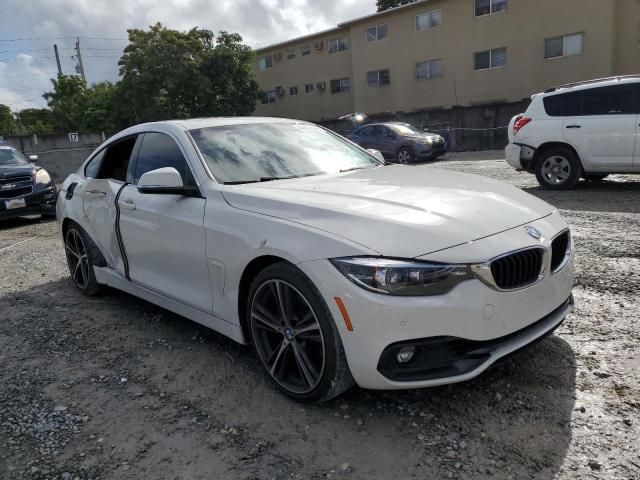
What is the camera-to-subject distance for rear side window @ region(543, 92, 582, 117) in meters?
8.59

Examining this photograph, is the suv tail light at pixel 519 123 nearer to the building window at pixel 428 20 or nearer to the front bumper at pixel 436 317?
the front bumper at pixel 436 317

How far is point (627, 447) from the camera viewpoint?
228 centimetres

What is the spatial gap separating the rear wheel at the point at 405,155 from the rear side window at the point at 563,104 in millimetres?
7538

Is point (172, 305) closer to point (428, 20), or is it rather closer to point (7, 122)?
point (428, 20)

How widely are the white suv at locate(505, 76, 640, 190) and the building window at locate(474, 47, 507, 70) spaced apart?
16.5m

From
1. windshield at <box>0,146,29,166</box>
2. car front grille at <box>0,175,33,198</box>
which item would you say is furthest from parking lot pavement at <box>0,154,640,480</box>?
windshield at <box>0,146,29,166</box>

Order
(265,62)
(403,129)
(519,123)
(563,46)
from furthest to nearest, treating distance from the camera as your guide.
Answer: (265,62), (563,46), (403,129), (519,123)

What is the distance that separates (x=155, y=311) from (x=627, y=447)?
359cm

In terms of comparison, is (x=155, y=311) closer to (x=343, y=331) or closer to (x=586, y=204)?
(x=343, y=331)

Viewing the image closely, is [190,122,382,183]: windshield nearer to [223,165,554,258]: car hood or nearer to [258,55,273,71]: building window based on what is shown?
[223,165,554,258]: car hood

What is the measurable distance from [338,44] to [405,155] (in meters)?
17.1

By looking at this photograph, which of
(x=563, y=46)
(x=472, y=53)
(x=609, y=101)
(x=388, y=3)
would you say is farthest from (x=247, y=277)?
(x=388, y=3)

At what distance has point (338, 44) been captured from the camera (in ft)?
102

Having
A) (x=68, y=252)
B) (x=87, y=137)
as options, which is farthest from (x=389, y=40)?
(x=68, y=252)
